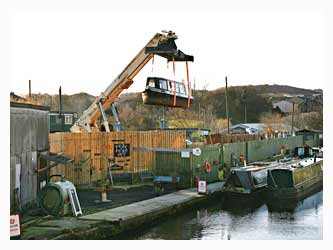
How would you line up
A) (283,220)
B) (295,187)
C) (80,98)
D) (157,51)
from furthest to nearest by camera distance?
(80,98), (295,187), (157,51), (283,220)

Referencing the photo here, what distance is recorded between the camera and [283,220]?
20891 mm

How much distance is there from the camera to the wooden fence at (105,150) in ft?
81.4

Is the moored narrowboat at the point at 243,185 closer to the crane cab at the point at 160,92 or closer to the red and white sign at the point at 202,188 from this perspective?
the red and white sign at the point at 202,188

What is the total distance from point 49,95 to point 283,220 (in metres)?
48.1

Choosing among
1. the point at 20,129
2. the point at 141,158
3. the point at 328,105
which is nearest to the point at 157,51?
the point at 141,158

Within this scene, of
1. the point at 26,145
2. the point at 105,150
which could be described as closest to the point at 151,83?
the point at 105,150

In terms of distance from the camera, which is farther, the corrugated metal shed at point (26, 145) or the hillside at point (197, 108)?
the hillside at point (197, 108)

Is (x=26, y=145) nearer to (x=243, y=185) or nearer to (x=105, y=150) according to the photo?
(x=105, y=150)

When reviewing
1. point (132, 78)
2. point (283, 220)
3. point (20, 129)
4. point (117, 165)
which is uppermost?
point (132, 78)

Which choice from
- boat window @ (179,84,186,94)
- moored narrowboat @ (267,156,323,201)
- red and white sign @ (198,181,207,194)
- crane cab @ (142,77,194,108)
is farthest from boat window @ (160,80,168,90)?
moored narrowboat @ (267,156,323,201)

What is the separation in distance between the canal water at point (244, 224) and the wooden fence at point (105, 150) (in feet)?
15.6

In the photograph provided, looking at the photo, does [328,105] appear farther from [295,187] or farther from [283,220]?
[295,187]

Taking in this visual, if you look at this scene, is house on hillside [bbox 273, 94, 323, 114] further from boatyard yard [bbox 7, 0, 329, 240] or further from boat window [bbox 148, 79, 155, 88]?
boat window [bbox 148, 79, 155, 88]

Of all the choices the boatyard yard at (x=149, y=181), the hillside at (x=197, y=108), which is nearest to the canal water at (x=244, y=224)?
the boatyard yard at (x=149, y=181)
